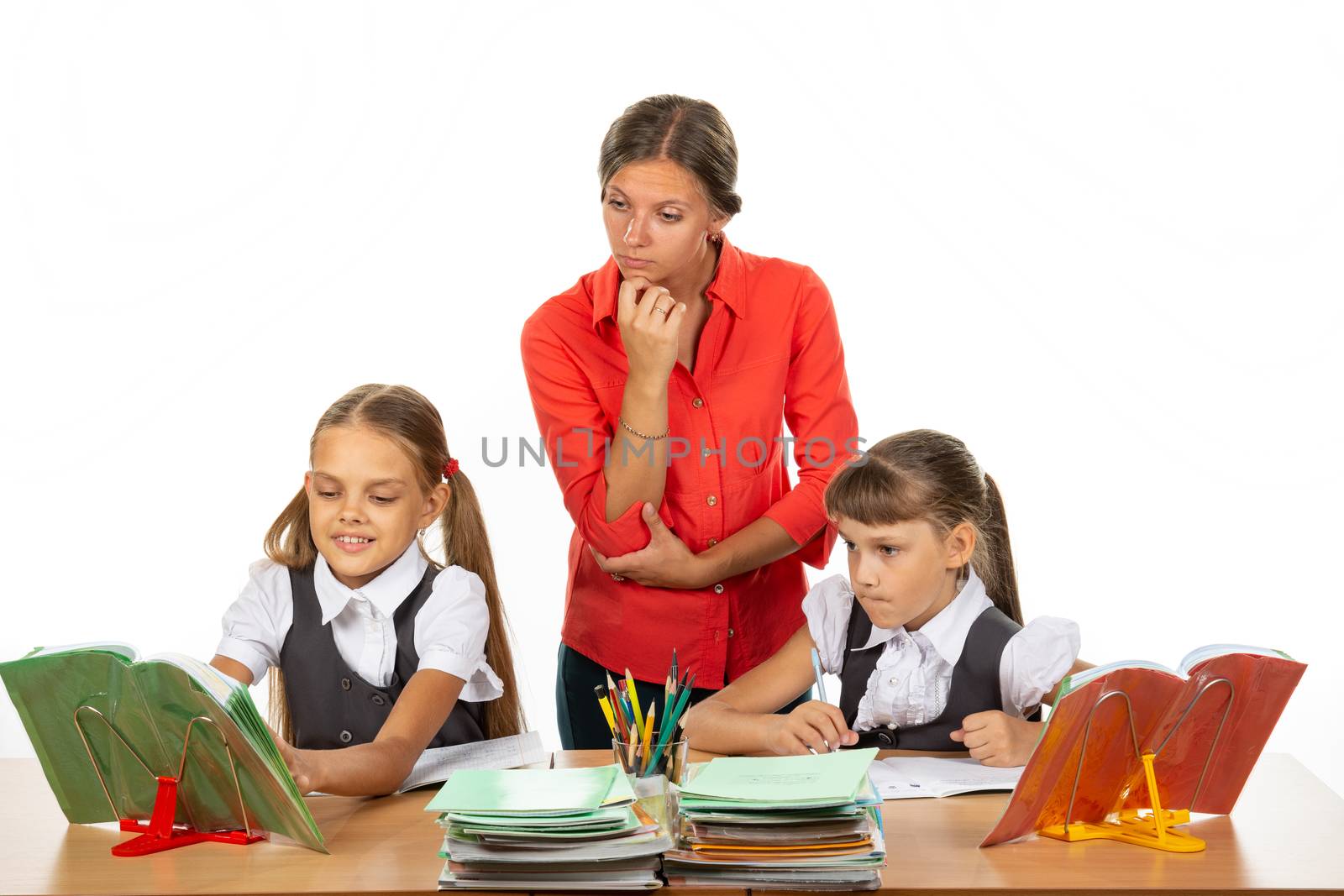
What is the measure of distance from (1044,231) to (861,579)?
7.79 ft

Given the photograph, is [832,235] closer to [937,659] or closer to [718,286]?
[718,286]

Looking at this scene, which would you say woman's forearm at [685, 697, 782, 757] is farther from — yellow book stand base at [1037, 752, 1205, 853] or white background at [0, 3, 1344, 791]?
white background at [0, 3, 1344, 791]

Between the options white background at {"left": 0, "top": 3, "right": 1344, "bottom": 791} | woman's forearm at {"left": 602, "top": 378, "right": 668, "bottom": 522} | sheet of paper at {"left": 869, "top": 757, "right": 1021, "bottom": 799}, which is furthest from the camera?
white background at {"left": 0, "top": 3, "right": 1344, "bottom": 791}

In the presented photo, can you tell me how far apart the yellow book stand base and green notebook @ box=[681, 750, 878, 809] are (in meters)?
0.24

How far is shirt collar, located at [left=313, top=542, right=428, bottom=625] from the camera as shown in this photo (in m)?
1.96

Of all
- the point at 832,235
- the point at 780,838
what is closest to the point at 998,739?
the point at 780,838

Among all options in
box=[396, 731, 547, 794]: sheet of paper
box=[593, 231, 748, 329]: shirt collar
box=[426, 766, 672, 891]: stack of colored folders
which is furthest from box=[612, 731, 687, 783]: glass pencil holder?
box=[593, 231, 748, 329]: shirt collar

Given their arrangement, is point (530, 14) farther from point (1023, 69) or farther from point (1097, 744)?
point (1097, 744)

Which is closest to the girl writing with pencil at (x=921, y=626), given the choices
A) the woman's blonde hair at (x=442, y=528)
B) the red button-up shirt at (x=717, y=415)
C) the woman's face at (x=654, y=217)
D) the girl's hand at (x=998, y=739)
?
the girl's hand at (x=998, y=739)

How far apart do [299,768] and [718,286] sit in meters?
1.00

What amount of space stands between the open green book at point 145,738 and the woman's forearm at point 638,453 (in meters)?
0.75

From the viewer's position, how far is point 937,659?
194 cm

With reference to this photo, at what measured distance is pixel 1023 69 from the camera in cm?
390

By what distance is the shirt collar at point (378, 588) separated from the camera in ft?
6.43
